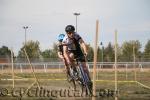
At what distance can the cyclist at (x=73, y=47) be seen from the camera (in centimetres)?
1271

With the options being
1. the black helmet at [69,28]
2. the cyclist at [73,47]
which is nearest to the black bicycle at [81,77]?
the cyclist at [73,47]

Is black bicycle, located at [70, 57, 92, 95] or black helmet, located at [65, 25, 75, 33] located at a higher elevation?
black helmet, located at [65, 25, 75, 33]

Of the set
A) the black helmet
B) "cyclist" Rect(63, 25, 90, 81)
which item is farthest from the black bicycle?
the black helmet

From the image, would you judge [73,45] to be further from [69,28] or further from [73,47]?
[69,28]

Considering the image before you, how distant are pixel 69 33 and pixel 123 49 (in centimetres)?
7714

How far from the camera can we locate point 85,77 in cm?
1253

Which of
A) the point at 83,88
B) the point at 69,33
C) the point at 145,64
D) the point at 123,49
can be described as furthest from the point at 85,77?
Answer: the point at 123,49

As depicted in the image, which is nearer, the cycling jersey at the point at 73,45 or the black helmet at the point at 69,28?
the black helmet at the point at 69,28

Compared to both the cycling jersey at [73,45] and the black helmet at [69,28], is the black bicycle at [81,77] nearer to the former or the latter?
the cycling jersey at [73,45]

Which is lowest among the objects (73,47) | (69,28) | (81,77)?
(81,77)

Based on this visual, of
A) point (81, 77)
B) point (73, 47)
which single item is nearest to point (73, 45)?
point (73, 47)

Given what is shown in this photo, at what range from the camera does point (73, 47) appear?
1300cm

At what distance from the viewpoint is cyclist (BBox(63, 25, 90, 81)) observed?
12.7 metres

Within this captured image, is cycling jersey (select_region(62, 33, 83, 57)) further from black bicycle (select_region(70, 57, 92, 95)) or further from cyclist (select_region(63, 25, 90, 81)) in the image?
black bicycle (select_region(70, 57, 92, 95))
